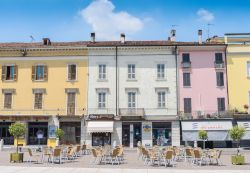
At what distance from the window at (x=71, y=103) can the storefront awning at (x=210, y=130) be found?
10860mm

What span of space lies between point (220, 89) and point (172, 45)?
6387 millimetres

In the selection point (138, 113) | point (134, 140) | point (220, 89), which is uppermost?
point (220, 89)

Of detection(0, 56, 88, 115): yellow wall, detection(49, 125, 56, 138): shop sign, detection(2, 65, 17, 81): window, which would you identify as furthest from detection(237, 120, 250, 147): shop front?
detection(2, 65, 17, 81): window

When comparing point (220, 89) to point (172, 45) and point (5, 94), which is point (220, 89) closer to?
point (172, 45)

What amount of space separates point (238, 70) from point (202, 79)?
364cm

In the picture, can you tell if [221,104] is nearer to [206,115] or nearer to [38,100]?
[206,115]

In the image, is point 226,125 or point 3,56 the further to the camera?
point 3,56

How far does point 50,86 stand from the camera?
36375mm

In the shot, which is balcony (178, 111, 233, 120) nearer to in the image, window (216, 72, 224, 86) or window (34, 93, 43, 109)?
window (216, 72, 224, 86)

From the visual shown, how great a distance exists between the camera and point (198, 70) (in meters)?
36.2

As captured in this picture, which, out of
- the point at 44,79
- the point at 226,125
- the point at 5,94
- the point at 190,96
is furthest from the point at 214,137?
the point at 5,94

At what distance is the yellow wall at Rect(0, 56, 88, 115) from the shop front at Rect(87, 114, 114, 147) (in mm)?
1641

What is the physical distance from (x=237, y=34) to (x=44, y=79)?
65.4ft

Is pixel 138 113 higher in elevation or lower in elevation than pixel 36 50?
lower
